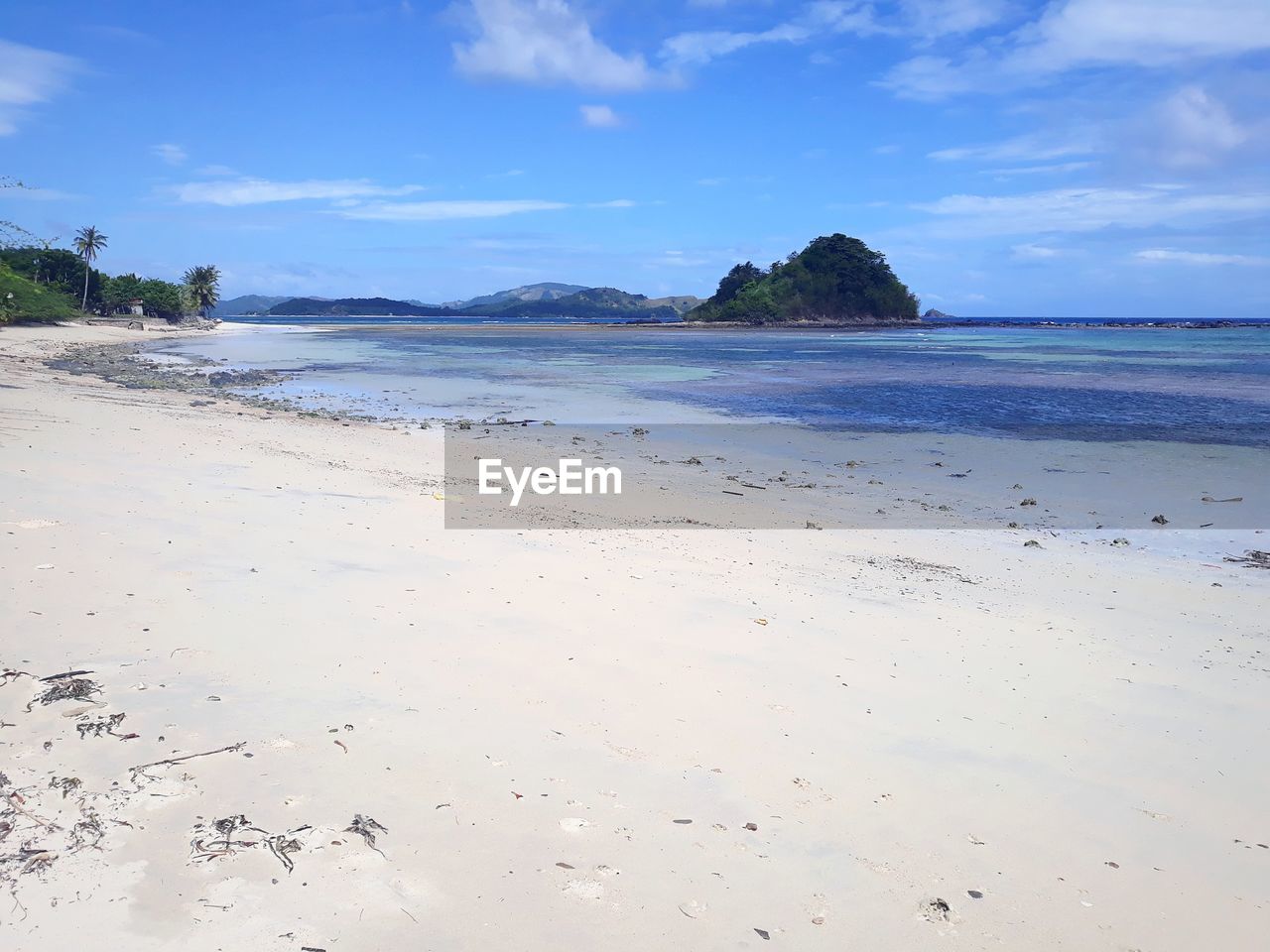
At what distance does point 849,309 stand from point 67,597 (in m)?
141

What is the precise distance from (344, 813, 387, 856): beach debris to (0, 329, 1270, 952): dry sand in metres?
0.01

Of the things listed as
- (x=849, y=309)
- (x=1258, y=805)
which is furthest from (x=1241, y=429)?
(x=849, y=309)

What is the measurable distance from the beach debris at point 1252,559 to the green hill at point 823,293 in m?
124

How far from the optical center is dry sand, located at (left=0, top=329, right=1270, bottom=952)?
2.71 meters

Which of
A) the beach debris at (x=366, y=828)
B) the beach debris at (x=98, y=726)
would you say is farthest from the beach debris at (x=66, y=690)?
the beach debris at (x=366, y=828)

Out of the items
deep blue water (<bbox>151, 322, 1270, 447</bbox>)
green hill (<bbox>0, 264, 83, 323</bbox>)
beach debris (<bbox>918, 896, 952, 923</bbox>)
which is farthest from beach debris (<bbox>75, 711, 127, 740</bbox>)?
green hill (<bbox>0, 264, 83, 323</bbox>)

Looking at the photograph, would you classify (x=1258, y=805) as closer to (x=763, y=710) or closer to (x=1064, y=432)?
(x=763, y=710)

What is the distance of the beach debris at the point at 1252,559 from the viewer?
810 cm

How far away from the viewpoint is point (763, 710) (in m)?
4.20

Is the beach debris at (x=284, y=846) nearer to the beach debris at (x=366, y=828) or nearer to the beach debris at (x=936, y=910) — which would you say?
the beach debris at (x=366, y=828)

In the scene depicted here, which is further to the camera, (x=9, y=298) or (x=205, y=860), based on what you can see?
(x=9, y=298)

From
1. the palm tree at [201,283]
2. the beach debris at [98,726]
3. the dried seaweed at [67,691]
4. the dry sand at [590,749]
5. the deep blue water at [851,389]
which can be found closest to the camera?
the dry sand at [590,749]

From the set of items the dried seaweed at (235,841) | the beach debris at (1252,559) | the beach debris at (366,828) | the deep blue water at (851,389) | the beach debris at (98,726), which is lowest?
the beach debris at (1252,559)

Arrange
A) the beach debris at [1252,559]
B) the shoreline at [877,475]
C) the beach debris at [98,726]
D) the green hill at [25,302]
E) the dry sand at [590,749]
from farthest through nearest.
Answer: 1. the green hill at [25,302]
2. the shoreline at [877,475]
3. the beach debris at [1252,559]
4. the beach debris at [98,726]
5. the dry sand at [590,749]
